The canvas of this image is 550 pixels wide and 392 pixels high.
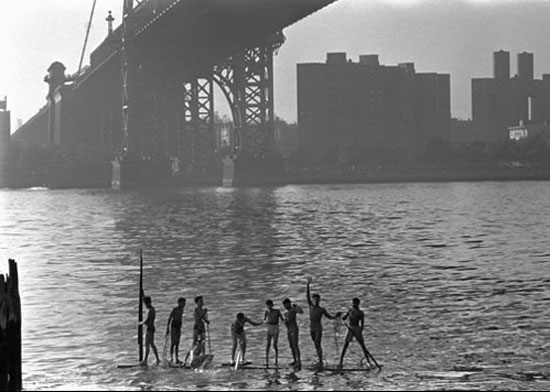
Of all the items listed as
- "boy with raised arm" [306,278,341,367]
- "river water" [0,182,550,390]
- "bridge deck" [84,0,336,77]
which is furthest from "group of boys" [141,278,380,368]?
"bridge deck" [84,0,336,77]

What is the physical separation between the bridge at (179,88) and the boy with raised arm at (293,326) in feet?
275

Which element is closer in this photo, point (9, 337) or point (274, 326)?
point (9, 337)

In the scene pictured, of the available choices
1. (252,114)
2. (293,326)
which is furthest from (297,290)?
(252,114)

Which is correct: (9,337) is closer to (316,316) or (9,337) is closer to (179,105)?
(316,316)

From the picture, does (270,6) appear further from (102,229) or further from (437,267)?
(437,267)

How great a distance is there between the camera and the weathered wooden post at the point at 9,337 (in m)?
24.6

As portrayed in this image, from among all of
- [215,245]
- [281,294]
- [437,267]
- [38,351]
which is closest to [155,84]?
[215,245]

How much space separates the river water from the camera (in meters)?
26.6

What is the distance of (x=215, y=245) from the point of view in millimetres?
69375

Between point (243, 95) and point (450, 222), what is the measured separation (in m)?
56.2

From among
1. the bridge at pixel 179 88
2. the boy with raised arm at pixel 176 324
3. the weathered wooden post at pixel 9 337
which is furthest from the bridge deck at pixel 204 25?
the weathered wooden post at pixel 9 337

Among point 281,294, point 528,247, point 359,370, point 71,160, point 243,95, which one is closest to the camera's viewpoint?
point 359,370

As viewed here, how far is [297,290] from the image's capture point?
4362 centimetres

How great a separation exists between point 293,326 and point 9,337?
19.9ft
